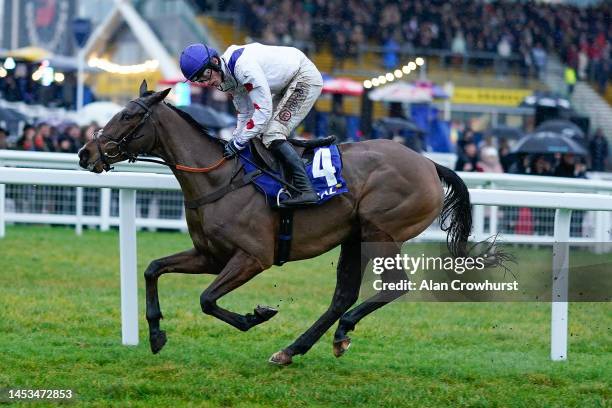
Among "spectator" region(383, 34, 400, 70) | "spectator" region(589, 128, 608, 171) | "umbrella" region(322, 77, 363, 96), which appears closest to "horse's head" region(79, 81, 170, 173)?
"umbrella" region(322, 77, 363, 96)

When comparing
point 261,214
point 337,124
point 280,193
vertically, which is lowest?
point 337,124

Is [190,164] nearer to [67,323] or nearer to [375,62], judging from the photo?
[67,323]

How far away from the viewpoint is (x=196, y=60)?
6.35m

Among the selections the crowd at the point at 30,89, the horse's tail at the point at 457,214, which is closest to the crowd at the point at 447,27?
the crowd at the point at 30,89

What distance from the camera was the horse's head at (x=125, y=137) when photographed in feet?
20.9

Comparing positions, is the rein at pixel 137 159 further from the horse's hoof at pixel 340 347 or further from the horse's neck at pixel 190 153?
the horse's hoof at pixel 340 347

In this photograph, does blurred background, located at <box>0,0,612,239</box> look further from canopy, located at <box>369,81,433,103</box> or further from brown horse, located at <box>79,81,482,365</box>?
brown horse, located at <box>79,81,482,365</box>

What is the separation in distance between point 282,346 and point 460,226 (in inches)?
55.1

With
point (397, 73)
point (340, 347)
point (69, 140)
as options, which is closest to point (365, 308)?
point (340, 347)

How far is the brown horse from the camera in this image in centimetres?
637

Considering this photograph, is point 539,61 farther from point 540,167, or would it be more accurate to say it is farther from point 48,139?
point 48,139

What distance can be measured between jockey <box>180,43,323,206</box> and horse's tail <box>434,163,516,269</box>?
1060mm

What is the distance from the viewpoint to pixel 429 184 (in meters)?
6.93

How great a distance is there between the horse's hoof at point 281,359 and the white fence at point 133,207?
0.95 metres
